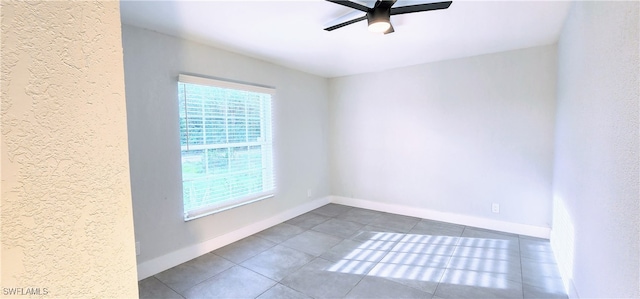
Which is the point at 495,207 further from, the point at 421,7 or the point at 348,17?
the point at 348,17

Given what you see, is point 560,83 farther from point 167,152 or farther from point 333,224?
point 167,152

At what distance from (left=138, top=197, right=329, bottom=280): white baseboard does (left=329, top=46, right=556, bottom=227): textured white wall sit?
4.58ft

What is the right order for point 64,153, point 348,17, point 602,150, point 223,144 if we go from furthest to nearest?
point 223,144 < point 348,17 < point 602,150 < point 64,153

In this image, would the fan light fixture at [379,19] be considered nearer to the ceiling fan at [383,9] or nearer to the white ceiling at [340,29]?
the ceiling fan at [383,9]

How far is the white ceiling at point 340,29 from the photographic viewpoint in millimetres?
2141

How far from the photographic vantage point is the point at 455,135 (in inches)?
147

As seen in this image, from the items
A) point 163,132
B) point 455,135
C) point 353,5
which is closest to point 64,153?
point 353,5

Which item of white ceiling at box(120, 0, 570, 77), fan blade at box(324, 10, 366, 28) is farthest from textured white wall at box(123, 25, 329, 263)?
fan blade at box(324, 10, 366, 28)

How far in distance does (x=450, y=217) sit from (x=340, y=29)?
296cm

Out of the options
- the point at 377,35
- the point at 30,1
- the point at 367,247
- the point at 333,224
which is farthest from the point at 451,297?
the point at 30,1

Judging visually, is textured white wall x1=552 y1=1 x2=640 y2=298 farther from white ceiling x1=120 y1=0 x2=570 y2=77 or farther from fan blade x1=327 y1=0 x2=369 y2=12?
fan blade x1=327 y1=0 x2=369 y2=12

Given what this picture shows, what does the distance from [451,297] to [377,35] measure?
249 cm

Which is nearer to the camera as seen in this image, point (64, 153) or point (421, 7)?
point (64, 153)

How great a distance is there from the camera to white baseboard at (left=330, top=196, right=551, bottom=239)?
3.30 meters
